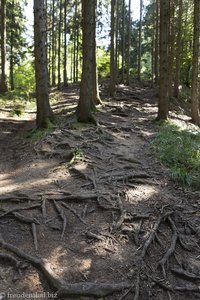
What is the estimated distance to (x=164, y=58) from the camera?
45.3 ft

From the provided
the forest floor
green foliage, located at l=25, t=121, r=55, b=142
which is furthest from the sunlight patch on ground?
green foliage, located at l=25, t=121, r=55, b=142

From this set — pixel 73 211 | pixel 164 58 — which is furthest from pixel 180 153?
pixel 164 58

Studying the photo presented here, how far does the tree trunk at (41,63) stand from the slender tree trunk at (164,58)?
481cm

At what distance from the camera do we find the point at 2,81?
21.5 metres

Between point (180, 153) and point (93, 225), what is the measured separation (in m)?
4.66

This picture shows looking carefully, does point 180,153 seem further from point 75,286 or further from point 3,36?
point 3,36

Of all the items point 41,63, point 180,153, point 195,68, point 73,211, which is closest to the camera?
point 73,211

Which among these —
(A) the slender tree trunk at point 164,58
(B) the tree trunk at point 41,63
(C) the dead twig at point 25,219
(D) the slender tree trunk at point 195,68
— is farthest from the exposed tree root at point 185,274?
(D) the slender tree trunk at point 195,68

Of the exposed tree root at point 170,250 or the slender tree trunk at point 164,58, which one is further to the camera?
the slender tree trunk at point 164,58

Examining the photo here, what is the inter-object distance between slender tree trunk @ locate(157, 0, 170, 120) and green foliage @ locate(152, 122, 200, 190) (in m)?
1.73

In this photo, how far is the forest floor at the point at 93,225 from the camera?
14.6 feet

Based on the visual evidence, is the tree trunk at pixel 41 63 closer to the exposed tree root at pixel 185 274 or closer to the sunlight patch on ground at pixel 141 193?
the sunlight patch on ground at pixel 141 193

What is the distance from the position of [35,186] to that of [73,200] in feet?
3.09

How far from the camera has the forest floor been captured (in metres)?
4.46
